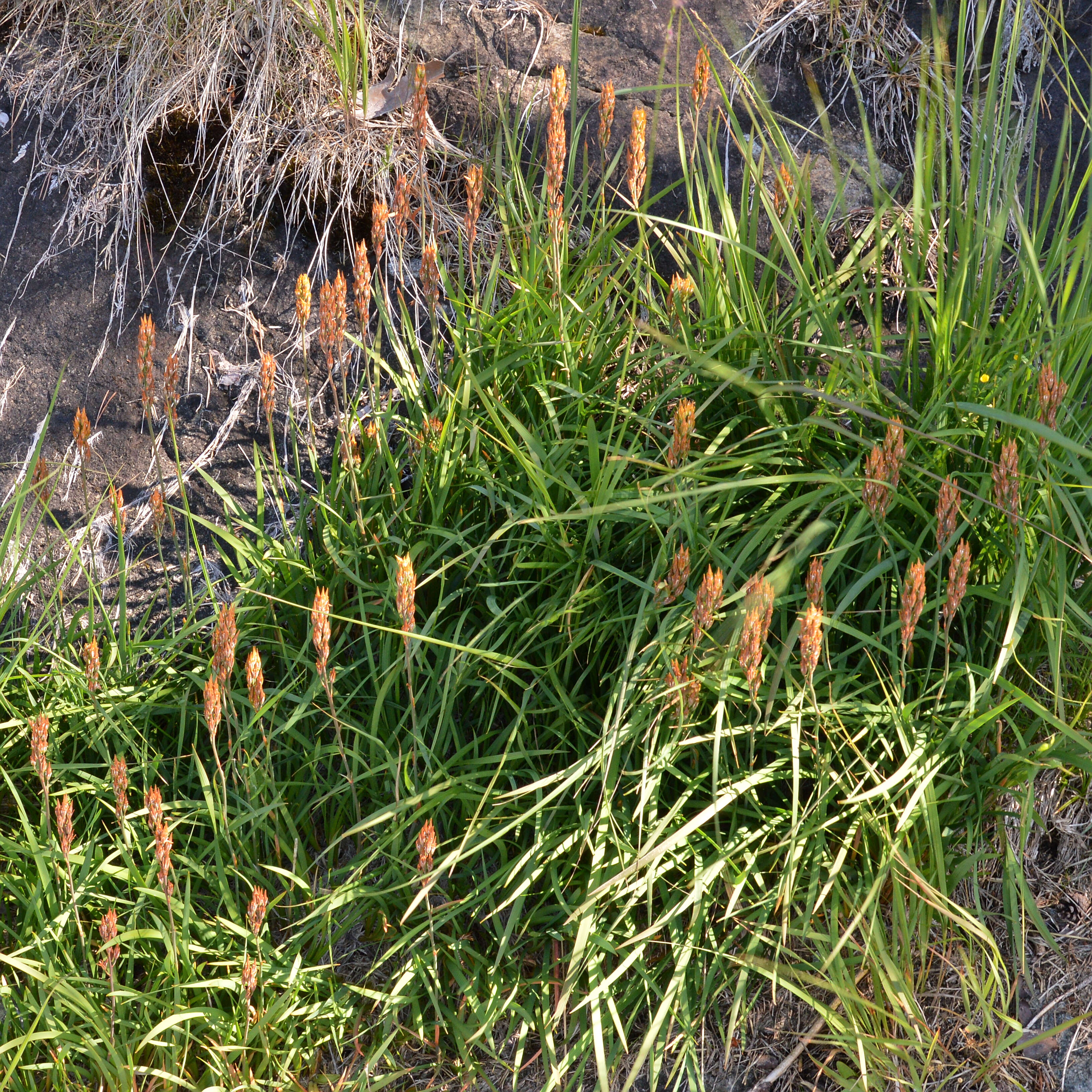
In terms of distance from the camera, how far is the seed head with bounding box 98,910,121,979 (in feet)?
5.18

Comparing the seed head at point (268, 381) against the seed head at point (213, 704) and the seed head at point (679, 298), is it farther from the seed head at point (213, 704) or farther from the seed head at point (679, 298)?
the seed head at point (679, 298)

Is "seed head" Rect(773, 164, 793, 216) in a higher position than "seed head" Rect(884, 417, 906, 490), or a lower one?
higher

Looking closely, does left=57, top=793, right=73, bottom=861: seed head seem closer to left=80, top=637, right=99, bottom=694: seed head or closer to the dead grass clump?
left=80, top=637, right=99, bottom=694: seed head

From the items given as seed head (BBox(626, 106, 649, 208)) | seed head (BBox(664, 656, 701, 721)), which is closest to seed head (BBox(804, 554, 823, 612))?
seed head (BBox(664, 656, 701, 721))

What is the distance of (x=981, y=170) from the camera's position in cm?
227

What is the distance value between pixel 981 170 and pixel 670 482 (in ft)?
3.69

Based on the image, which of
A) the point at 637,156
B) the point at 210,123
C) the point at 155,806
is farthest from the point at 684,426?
the point at 210,123

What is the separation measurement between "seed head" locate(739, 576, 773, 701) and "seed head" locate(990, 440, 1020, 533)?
0.36 m

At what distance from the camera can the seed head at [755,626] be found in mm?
1380

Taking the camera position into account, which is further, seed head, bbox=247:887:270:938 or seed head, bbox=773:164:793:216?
seed head, bbox=773:164:793:216

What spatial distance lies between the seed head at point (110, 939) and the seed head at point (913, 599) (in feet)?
4.36

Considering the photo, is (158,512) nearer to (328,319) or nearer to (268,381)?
(268,381)

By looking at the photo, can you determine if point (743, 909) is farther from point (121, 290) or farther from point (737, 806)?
point (121, 290)

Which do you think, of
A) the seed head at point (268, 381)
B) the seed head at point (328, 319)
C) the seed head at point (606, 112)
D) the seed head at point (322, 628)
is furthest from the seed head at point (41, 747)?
the seed head at point (606, 112)
